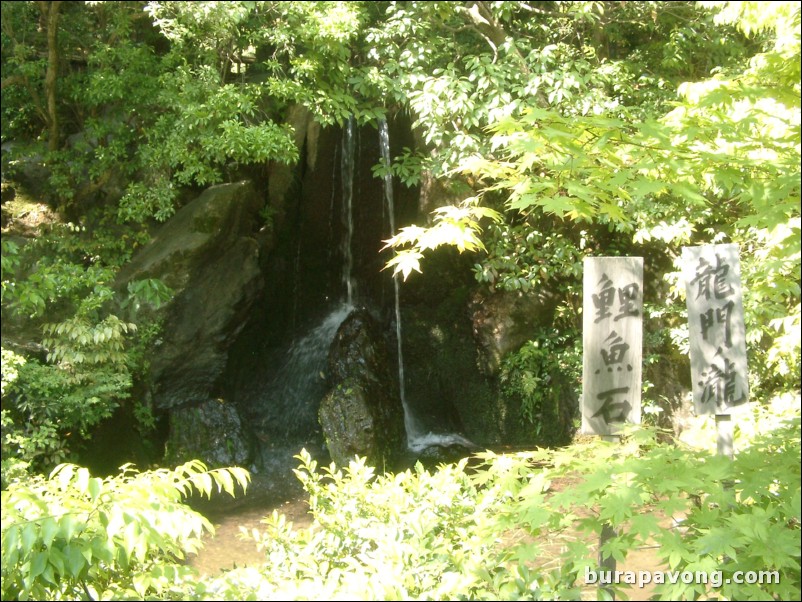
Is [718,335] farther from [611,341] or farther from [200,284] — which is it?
[200,284]

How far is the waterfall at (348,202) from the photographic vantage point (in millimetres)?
10555

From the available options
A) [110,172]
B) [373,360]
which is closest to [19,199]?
[110,172]

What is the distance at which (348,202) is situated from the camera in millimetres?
10688

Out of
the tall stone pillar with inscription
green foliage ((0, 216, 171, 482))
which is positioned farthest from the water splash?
the tall stone pillar with inscription

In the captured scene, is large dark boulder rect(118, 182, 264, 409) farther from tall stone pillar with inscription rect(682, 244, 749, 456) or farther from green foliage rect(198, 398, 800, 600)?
tall stone pillar with inscription rect(682, 244, 749, 456)

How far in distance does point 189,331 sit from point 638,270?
6.93 m

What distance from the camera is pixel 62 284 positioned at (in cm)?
767

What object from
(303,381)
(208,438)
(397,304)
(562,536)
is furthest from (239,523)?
(562,536)

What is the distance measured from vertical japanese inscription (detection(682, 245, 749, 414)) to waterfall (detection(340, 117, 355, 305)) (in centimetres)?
728

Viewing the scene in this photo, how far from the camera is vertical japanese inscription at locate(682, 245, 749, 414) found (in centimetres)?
381

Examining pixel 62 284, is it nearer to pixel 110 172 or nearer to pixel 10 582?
pixel 110 172

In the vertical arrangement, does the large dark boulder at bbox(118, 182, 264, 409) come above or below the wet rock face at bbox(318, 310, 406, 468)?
above

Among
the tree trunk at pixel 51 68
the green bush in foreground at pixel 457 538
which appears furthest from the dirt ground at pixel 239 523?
the tree trunk at pixel 51 68

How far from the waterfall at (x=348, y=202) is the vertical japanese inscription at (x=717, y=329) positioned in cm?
728
